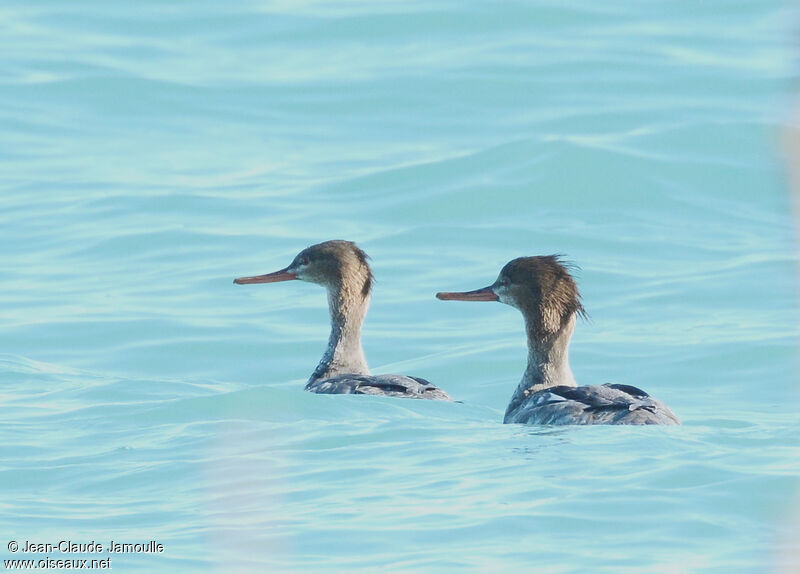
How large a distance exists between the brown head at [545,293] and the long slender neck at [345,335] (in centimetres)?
157

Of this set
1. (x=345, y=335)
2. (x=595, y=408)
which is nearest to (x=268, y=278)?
(x=345, y=335)

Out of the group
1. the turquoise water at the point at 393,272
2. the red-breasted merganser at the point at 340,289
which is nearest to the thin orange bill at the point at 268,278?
the red-breasted merganser at the point at 340,289

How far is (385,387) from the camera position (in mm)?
9711

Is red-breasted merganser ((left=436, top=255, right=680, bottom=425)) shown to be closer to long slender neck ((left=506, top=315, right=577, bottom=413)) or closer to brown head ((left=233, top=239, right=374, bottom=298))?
long slender neck ((left=506, top=315, right=577, bottom=413))

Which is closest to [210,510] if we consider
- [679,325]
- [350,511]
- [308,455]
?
[350,511]

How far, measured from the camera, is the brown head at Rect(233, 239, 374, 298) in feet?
38.1

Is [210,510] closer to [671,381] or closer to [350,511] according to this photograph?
[350,511]

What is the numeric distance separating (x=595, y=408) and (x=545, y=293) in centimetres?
164

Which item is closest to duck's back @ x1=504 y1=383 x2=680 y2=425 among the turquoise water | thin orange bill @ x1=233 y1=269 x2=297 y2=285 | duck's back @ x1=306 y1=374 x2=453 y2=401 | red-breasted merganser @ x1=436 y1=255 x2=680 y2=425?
the turquoise water

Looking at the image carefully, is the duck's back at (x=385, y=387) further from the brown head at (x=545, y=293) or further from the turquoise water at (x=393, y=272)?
the brown head at (x=545, y=293)

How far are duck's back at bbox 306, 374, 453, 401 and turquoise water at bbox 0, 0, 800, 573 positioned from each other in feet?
0.57

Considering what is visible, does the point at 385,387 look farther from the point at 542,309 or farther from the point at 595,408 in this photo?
the point at 595,408

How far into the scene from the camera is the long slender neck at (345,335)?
1126 centimetres

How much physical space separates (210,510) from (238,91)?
14398 mm
